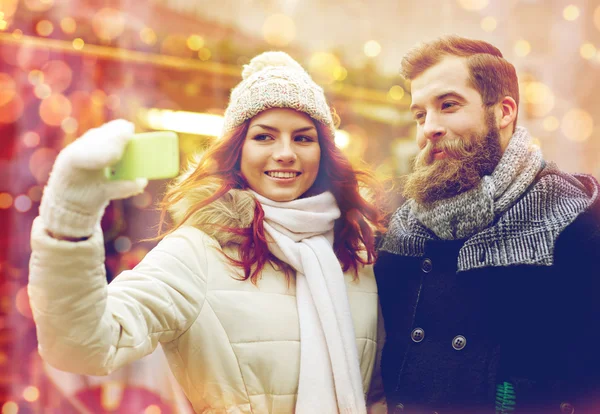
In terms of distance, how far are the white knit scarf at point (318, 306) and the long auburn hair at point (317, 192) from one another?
0.05 m

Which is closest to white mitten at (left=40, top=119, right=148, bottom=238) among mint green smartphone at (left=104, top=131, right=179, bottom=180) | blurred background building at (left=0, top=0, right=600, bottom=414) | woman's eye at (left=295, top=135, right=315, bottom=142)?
mint green smartphone at (left=104, top=131, right=179, bottom=180)

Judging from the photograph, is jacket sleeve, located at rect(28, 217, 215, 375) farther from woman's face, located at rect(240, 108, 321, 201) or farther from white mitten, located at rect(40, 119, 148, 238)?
woman's face, located at rect(240, 108, 321, 201)

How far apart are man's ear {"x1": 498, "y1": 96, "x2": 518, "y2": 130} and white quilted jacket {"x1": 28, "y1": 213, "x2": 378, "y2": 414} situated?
1.98 ft

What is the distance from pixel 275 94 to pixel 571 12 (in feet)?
4.71

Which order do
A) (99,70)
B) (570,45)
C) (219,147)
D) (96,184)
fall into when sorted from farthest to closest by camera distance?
(99,70) < (570,45) < (219,147) < (96,184)

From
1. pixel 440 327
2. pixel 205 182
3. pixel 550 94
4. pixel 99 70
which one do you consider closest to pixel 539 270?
pixel 440 327

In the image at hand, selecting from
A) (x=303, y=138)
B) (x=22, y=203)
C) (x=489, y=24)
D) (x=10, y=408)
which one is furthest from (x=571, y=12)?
(x=10, y=408)

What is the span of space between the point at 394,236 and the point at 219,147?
0.57 meters

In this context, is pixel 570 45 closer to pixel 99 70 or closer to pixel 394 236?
pixel 394 236

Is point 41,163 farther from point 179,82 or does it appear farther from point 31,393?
point 31,393

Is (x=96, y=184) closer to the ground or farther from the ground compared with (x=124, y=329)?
farther from the ground

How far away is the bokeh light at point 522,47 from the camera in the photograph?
2301 mm

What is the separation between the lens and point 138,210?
8.33ft

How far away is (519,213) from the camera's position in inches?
54.2
